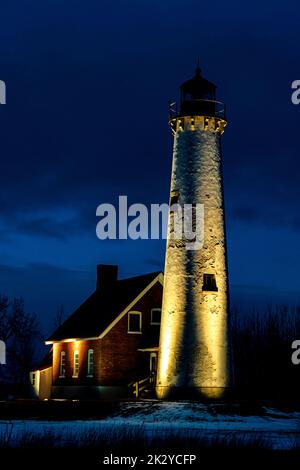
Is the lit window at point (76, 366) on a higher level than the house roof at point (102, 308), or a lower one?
lower

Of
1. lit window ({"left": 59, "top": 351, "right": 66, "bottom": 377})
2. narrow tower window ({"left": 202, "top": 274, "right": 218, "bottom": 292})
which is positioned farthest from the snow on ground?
lit window ({"left": 59, "top": 351, "right": 66, "bottom": 377})

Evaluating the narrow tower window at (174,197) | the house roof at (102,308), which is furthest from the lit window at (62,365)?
the narrow tower window at (174,197)

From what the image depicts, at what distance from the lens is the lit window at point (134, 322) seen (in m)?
48.7

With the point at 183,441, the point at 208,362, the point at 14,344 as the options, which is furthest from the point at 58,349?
the point at 183,441

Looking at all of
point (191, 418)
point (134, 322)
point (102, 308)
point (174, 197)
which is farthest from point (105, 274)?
point (191, 418)

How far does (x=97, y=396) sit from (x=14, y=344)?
1231 inches

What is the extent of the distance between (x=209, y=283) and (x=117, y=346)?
30.4 ft

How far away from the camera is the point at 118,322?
1907 inches

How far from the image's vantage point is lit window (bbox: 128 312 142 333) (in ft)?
160

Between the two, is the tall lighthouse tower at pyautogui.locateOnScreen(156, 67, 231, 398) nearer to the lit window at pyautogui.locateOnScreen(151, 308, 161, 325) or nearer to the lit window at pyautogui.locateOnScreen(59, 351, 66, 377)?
the lit window at pyautogui.locateOnScreen(151, 308, 161, 325)

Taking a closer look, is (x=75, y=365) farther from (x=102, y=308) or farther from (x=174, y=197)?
(x=174, y=197)

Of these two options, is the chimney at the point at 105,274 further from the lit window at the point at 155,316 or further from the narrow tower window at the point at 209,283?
the narrow tower window at the point at 209,283

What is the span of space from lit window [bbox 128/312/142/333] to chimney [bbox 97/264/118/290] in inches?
291

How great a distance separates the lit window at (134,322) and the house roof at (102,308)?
26.6 inches
